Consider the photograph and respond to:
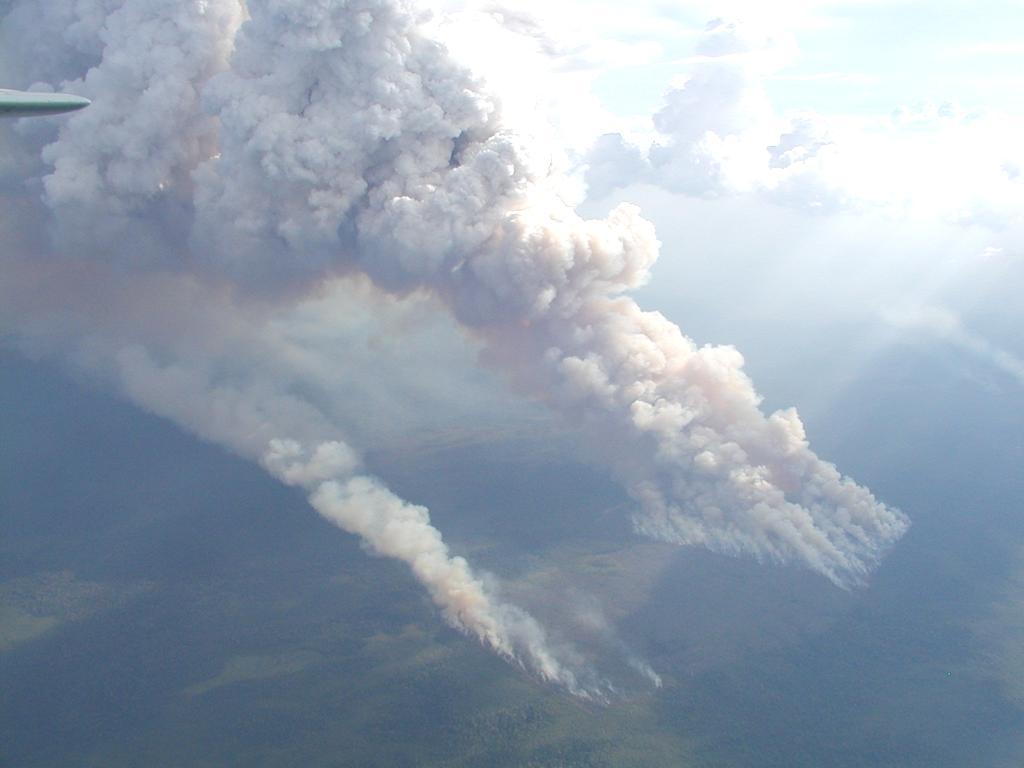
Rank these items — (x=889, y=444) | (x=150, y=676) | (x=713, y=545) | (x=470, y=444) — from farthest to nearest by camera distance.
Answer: (x=889, y=444) < (x=470, y=444) < (x=713, y=545) < (x=150, y=676)

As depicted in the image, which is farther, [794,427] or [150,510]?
[150,510]

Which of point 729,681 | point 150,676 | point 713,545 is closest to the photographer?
point 150,676

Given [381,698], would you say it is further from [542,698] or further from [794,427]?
[794,427]

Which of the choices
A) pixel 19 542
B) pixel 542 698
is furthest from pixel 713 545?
pixel 19 542

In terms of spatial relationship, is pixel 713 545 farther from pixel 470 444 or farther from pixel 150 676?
pixel 150 676

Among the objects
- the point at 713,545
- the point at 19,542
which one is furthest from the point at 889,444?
the point at 19,542

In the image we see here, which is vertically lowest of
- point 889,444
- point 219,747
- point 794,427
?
point 219,747

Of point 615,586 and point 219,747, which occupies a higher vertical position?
point 615,586

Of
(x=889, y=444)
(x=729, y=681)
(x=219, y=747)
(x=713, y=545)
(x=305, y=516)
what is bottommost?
(x=219, y=747)

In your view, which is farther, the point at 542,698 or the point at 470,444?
the point at 470,444
